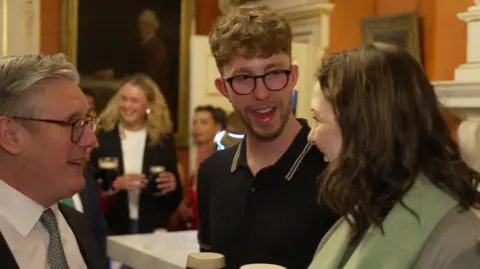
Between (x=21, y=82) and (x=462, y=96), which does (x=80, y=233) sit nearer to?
(x=21, y=82)

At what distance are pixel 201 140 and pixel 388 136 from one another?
11.3 ft

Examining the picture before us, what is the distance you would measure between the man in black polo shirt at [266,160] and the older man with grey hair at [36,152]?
1.35ft

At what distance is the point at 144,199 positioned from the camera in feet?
12.6

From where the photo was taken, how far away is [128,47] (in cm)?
570

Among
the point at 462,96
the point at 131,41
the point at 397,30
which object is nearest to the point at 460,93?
the point at 462,96

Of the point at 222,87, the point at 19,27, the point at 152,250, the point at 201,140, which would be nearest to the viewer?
the point at 222,87

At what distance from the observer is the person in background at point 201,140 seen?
13.8 ft

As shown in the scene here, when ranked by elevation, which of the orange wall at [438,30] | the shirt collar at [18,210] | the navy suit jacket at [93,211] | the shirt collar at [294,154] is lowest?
the navy suit jacket at [93,211]

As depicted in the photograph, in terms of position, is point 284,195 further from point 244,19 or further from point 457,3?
point 457,3

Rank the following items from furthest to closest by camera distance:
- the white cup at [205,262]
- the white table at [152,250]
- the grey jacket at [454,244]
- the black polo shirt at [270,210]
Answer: the white table at [152,250] → the black polo shirt at [270,210] → the white cup at [205,262] → the grey jacket at [454,244]

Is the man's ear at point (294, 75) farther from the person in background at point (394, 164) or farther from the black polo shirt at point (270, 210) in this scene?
the person in background at point (394, 164)

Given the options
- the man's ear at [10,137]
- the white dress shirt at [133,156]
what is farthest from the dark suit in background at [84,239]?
the white dress shirt at [133,156]

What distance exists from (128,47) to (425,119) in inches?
187

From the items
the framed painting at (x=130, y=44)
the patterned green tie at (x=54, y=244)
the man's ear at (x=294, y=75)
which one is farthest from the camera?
the framed painting at (x=130, y=44)
